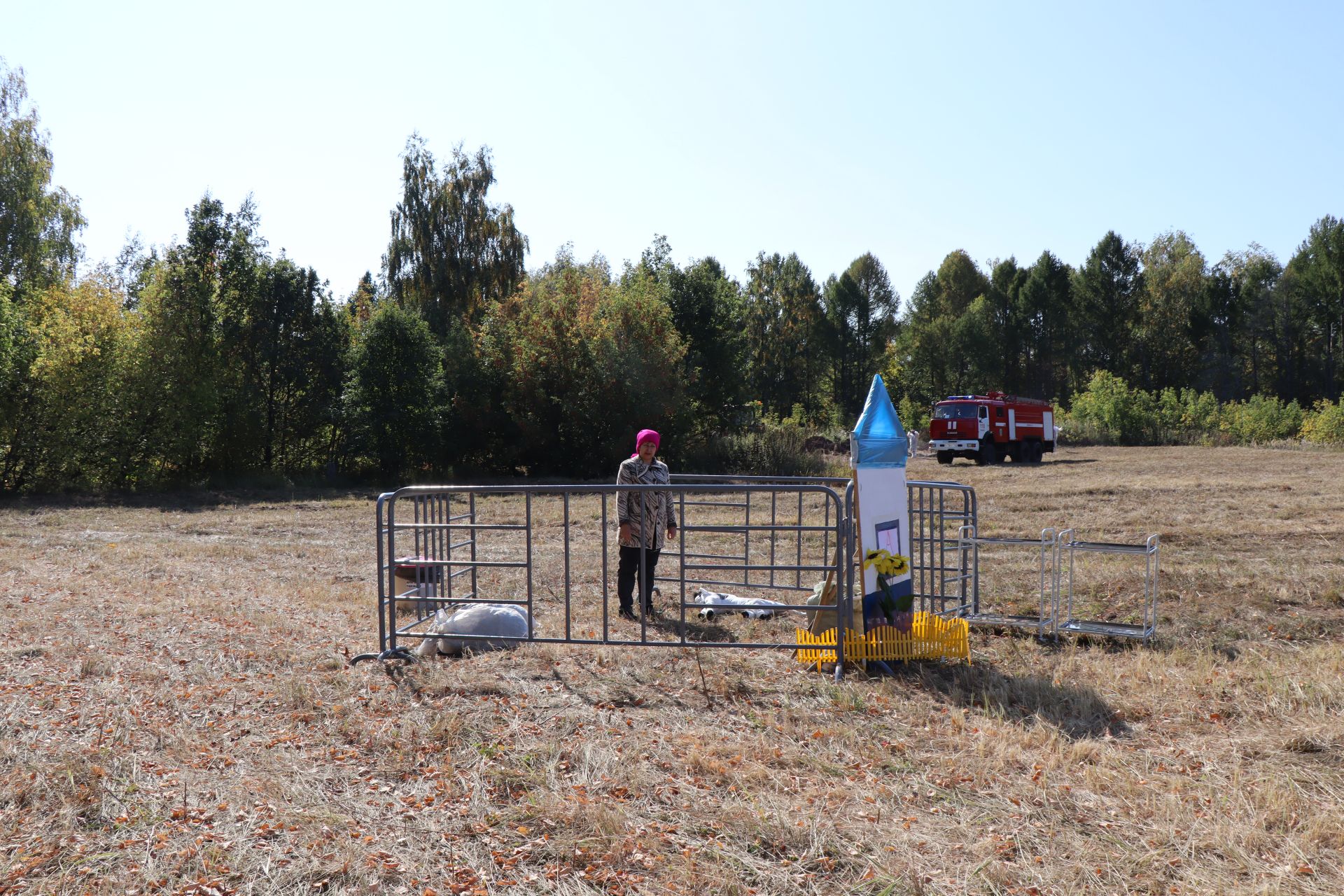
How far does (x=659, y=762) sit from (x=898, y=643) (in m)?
2.43

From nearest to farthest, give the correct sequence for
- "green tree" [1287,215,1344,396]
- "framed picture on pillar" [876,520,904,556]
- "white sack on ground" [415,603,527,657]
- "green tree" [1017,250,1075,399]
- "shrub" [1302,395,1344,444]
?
"framed picture on pillar" [876,520,904,556], "white sack on ground" [415,603,527,657], "shrub" [1302,395,1344,444], "green tree" [1287,215,1344,396], "green tree" [1017,250,1075,399]

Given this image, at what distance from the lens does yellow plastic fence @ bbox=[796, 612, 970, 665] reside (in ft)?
21.4

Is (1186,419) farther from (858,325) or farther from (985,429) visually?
(858,325)

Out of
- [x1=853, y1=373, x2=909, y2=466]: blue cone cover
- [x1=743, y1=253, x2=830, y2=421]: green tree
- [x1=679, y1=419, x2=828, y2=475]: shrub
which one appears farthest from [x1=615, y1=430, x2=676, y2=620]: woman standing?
[x1=743, y1=253, x2=830, y2=421]: green tree

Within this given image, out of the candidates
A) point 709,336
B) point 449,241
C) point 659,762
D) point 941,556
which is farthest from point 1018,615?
point 449,241

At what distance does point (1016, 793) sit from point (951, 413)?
3091cm

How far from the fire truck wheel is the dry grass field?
83.8 feet

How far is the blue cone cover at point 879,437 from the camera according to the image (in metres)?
6.59

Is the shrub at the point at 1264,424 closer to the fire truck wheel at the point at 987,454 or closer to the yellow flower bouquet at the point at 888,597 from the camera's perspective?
the fire truck wheel at the point at 987,454

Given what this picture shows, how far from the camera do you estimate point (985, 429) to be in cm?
3372

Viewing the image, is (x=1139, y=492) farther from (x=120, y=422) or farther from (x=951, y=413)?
A: (x=120, y=422)

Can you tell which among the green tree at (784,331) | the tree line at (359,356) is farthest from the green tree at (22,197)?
the green tree at (784,331)

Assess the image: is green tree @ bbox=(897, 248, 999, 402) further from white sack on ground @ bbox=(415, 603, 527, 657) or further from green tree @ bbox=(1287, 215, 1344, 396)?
white sack on ground @ bbox=(415, 603, 527, 657)

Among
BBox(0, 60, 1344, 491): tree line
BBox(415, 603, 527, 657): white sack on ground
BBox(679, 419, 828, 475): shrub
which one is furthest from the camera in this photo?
BBox(679, 419, 828, 475): shrub
